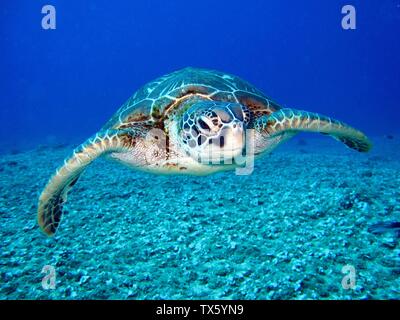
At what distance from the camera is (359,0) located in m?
58.4

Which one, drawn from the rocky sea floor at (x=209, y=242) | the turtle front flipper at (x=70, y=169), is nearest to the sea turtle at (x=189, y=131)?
the turtle front flipper at (x=70, y=169)

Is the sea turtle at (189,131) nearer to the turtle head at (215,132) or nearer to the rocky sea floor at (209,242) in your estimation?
the turtle head at (215,132)

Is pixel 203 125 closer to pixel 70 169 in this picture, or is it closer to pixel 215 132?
pixel 215 132

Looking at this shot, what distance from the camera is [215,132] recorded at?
3.07m

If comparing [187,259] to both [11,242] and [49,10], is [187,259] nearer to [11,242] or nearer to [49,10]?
[11,242]

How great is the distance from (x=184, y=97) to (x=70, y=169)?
1954 mm

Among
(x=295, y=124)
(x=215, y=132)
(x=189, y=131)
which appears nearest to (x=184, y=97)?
(x=189, y=131)

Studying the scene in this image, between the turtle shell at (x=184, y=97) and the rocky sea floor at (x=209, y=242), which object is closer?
the rocky sea floor at (x=209, y=242)

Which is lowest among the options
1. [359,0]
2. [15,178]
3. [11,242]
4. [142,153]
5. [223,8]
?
[11,242]

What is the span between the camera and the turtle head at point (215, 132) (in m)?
3.03

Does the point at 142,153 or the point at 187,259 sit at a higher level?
the point at 142,153

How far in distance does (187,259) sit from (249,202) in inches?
89.6

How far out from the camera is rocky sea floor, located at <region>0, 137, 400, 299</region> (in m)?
3.03
